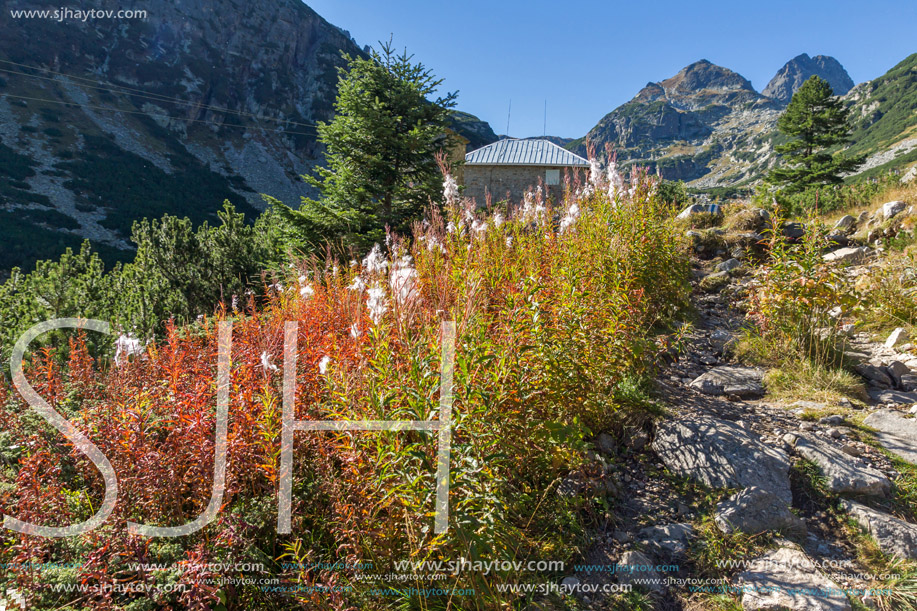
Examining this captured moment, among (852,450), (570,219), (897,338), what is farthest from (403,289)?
(897,338)

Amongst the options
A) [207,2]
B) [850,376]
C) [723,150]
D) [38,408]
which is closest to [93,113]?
[207,2]

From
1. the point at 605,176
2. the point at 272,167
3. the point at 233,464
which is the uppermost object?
the point at 272,167

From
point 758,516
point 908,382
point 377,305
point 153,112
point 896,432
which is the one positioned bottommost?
point 758,516

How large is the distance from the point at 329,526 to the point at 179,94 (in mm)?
69080

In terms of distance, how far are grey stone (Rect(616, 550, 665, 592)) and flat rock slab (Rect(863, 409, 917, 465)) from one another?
2.05m

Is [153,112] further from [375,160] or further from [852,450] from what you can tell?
[852,450]

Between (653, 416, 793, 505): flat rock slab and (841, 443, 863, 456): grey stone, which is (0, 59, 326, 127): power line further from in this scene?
(841, 443, 863, 456): grey stone

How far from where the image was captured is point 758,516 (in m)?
2.40

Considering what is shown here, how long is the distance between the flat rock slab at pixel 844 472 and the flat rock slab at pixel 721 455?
194 millimetres

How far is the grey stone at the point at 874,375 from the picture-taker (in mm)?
4004

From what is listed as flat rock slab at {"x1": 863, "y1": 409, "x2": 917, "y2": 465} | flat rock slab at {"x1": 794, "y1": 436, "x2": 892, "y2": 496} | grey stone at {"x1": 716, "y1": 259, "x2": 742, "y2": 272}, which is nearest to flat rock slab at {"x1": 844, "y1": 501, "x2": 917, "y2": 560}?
flat rock slab at {"x1": 794, "y1": 436, "x2": 892, "y2": 496}

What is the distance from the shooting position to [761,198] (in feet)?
36.3

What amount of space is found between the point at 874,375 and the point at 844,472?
6.98ft

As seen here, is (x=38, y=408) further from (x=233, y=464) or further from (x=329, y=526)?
(x=329, y=526)
